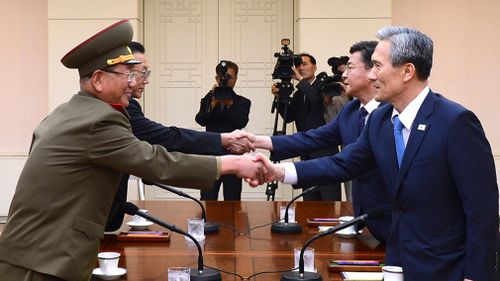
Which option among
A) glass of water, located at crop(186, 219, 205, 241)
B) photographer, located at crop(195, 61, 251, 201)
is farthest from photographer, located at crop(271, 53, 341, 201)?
glass of water, located at crop(186, 219, 205, 241)

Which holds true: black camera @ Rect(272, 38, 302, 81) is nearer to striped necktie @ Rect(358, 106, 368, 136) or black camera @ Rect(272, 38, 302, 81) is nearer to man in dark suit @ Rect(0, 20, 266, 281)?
striped necktie @ Rect(358, 106, 368, 136)

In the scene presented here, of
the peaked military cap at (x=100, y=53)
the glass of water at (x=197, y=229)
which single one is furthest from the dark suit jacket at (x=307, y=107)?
the peaked military cap at (x=100, y=53)

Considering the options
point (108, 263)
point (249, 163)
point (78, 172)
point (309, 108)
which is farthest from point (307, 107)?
point (78, 172)

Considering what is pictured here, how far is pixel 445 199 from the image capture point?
2305 mm

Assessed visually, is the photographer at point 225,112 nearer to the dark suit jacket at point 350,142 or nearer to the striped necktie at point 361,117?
the dark suit jacket at point 350,142

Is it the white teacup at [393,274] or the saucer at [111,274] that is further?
the saucer at [111,274]

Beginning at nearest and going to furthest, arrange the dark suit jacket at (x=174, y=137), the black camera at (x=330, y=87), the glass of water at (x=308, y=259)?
the glass of water at (x=308, y=259) → the dark suit jacket at (x=174, y=137) → the black camera at (x=330, y=87)

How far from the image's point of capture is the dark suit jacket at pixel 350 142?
2988 mm

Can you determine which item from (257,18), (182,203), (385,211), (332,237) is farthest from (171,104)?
(385,211)

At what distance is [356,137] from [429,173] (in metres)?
1.29

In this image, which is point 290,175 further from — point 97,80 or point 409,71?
point 97,80

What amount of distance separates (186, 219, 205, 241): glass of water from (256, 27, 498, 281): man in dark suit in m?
0.91

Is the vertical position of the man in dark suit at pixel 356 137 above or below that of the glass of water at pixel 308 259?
above

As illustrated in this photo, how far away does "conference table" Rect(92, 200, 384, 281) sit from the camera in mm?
2639
